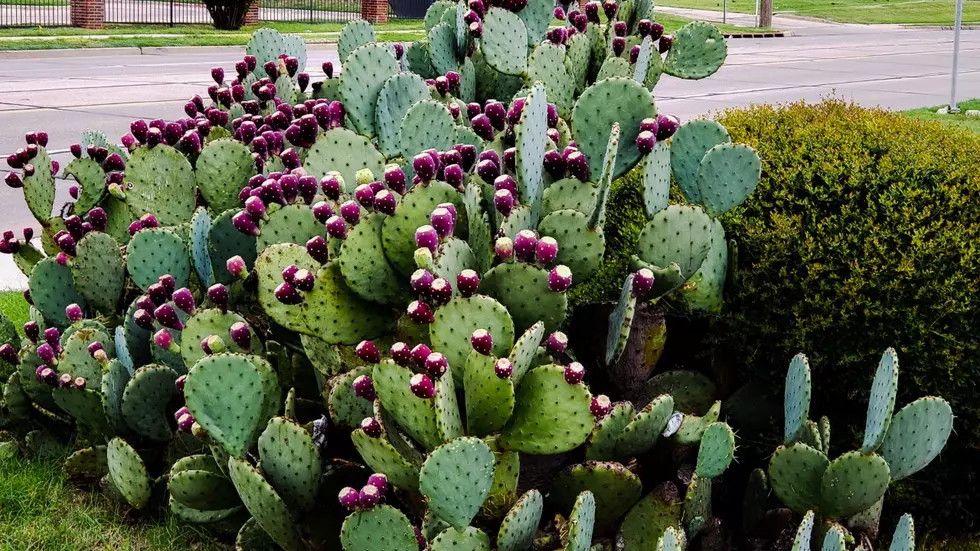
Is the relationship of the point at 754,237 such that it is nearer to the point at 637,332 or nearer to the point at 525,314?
the point at 637,332

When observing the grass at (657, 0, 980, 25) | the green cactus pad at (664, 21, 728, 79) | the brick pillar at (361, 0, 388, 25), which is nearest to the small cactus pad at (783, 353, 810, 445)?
the green cactus pad at (664, 21, 728, 79)

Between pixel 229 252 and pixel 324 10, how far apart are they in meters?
33.9

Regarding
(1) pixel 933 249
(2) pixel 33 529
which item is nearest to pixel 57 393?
(2) pixel 33 529

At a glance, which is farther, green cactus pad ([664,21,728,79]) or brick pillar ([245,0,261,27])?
brick pillar ([245,0,261,27])

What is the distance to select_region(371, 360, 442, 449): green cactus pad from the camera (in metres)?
2.56

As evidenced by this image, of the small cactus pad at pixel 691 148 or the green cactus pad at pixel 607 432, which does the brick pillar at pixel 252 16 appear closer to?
the small cactus pad at pixel 691 148

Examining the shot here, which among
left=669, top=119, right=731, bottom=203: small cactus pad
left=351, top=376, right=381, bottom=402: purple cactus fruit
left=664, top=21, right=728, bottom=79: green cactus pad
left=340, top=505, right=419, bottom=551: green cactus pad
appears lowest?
left=340, top=505, right=419, bottom=551: green cactus pad

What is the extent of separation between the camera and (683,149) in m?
3.43

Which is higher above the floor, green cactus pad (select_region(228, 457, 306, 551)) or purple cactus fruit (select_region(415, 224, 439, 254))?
purple cactus fruit (select_region(415, 224, 439, 254))

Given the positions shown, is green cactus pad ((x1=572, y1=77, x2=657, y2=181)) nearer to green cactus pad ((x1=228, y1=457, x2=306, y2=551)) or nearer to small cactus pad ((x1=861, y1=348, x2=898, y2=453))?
small cactus pad ((x1=861, y1=348, x2=898, y2=453))

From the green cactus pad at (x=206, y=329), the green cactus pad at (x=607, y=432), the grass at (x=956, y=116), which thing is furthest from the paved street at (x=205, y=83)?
the green cactus pad at (x=607, y=432)

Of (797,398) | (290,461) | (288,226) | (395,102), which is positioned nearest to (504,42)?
(395,102)

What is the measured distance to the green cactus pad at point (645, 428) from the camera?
2834mm

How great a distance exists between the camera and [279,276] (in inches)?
114
